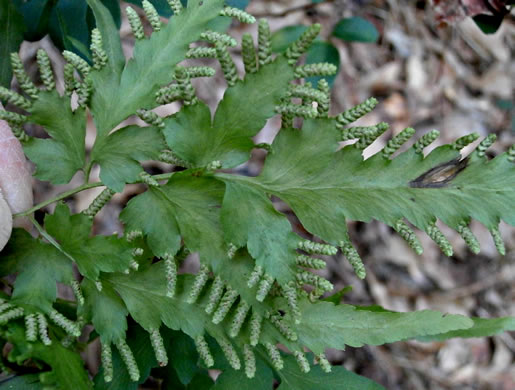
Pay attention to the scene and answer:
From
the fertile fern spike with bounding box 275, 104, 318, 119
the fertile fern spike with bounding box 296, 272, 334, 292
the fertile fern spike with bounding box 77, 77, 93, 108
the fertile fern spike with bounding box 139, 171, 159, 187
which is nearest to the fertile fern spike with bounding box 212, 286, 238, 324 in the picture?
the fertile fern spike with bounding box 296, 272, 334, 292

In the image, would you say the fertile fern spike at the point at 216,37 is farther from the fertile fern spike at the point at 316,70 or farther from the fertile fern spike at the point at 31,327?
the fertile fern spike at the point at 31,327

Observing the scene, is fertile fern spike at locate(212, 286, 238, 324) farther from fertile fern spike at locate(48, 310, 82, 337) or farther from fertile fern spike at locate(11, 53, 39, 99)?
fertile fern spike at locate(11, 53, 39, 99)

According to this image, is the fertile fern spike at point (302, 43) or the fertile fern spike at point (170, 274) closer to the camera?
the fertile fern spike at point (302, 43)

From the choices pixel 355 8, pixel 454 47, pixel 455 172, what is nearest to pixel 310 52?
pixel 455 172

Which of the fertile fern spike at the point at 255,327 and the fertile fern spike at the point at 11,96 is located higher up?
the fertile fern spike at the point at 11,96

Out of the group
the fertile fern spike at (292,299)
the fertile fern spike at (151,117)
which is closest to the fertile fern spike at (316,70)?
the fertile fern spike at (151,117)

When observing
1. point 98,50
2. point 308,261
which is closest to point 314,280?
point 308,261

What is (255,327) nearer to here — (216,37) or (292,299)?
(292,299)

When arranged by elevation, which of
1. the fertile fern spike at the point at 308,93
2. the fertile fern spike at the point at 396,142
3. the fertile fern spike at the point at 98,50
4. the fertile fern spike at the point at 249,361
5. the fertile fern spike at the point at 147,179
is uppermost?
the fertile fern spike at the point at 98,50
